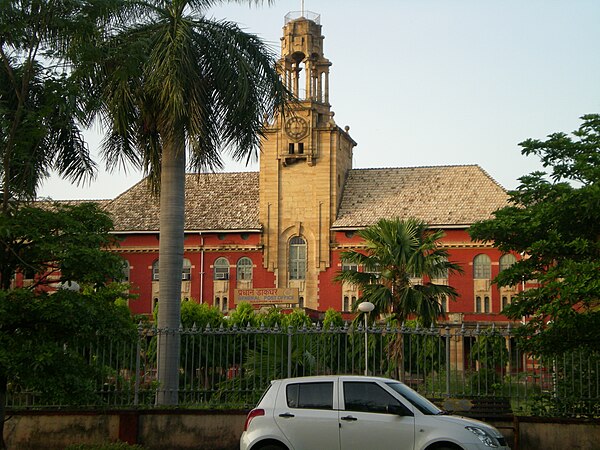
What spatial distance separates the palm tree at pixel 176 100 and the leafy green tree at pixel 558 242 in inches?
217

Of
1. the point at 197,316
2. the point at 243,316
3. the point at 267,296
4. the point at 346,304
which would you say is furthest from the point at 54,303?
the point at 346,304

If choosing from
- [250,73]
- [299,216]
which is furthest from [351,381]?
[299,216]

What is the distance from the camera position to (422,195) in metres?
54.2

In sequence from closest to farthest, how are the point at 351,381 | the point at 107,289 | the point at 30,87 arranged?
the point at 351,381
the point at 107,289
the point at 30,87

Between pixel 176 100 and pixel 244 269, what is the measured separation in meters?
37.2

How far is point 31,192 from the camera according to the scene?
1548cm

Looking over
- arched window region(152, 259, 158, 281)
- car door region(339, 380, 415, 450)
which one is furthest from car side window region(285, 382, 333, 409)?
arched window region(152, 259, 158, 281)

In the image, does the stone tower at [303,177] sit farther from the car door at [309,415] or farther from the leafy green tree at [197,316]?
the car door at [309,415]

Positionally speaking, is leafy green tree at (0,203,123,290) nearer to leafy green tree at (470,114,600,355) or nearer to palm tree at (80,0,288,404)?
palm tree at (80,0,288,404)

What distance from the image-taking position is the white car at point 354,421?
12492mm

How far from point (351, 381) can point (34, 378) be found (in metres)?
4.79

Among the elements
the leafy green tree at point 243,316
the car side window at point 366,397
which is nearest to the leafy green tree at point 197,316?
the leafy green tree at point 243,316

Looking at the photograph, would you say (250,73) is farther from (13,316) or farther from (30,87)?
(13,316)

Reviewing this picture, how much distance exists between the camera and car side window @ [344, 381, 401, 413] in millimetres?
12992
